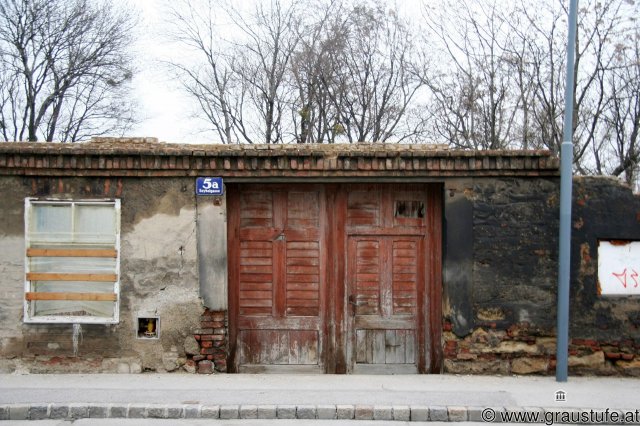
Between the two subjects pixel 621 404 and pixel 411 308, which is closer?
pixel 621 404

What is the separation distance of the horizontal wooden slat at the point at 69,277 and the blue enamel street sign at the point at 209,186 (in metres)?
1.60

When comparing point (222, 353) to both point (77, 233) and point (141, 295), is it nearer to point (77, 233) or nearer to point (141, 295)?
point (141, 295)

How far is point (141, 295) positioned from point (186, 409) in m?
2.10

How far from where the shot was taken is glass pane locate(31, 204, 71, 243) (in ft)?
28.3

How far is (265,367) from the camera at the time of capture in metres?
8.90

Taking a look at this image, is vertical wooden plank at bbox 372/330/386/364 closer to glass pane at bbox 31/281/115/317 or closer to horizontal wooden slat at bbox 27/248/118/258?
glass pane at bbox 31/281/115/317

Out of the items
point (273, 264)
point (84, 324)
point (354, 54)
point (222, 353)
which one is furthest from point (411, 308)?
point (354, 54)

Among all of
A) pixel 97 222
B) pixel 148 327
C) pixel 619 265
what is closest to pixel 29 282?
pixel 97 222

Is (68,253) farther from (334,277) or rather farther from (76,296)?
(334,277)

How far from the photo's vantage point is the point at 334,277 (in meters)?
8.88

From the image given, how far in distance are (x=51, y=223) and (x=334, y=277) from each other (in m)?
3.82

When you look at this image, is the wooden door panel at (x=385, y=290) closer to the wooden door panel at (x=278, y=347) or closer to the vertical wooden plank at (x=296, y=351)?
the wooden door panel at (x=278, y=347)

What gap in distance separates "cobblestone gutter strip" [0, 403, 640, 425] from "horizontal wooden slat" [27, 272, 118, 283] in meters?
1.95

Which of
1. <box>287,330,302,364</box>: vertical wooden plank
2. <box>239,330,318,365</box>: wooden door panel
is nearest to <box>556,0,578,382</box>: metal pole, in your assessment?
<box>239,330,318,365</box>: wooden door panel
